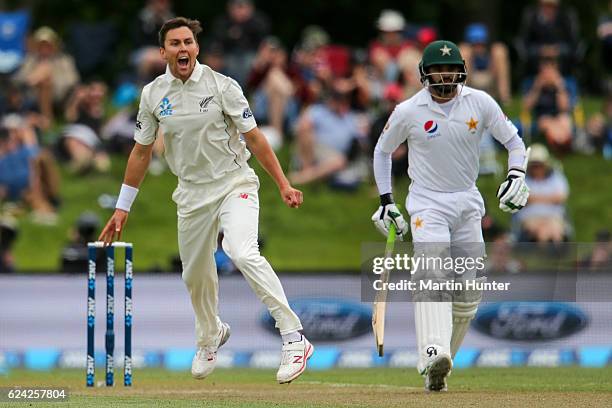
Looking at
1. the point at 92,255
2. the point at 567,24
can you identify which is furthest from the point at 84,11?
the point at 92,255

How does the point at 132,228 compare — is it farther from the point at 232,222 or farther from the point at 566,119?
the point at 232,222

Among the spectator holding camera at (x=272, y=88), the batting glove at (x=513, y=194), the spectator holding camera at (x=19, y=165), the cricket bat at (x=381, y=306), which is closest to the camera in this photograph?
the batting glove at (x=513, y=194)

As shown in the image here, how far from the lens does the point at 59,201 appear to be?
20.9 meters

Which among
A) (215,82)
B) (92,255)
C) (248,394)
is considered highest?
(215,82)

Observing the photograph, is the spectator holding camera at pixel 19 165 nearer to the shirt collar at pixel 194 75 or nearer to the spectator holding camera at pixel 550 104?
the spectator holding camera at pixel 550 104

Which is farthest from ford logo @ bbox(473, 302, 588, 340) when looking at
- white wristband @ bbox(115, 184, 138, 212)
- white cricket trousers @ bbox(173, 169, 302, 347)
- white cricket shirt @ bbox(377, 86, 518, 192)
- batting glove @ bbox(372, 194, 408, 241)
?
white wristband @ bbox(115, 184, 138, 212)

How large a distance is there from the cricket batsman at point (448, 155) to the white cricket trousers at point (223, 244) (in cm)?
105

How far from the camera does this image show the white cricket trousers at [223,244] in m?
9.94

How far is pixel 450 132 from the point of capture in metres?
10.4

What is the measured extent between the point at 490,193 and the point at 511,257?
3939 mm

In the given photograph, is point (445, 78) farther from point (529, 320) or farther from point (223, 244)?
point (529, 320)

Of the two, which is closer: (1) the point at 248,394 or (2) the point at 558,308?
(1) the point at 248,394

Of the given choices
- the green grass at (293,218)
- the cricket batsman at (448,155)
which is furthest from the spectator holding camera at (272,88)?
the cricket batsman at (448,155)

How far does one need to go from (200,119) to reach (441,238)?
188 cm
